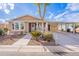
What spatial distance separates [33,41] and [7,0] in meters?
1.33

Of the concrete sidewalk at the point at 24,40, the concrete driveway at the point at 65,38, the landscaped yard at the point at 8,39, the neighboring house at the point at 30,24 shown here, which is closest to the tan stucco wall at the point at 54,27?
the neighboring house at the point at 30,24

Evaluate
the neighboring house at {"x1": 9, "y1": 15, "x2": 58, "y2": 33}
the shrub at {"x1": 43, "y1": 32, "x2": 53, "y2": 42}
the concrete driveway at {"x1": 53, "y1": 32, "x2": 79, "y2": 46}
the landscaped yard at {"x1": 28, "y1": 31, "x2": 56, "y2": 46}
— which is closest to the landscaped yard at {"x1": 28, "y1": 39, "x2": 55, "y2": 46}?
the landscaped yard at {"x1": 28, "y1": 31, "x2": 56, "y2": 46}

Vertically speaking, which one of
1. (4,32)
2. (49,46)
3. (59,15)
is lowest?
(49,46)

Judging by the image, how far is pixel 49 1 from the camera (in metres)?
5.80

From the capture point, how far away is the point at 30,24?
244 inches

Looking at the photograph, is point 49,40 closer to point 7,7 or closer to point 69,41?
point 69,41

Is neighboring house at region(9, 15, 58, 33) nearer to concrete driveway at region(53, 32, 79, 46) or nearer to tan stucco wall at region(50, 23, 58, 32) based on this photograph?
tan stucco wall at region(50, 23, 58, 32)

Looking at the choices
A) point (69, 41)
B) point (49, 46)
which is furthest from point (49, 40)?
point (69, 41)

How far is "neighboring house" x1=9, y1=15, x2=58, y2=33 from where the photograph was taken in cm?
616

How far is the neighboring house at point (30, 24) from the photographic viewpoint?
243 inches

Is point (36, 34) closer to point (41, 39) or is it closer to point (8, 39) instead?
point (41, 39)

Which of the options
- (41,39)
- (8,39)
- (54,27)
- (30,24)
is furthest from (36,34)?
(8,39)

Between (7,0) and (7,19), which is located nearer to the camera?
(7,0)

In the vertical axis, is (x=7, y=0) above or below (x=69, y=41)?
above
